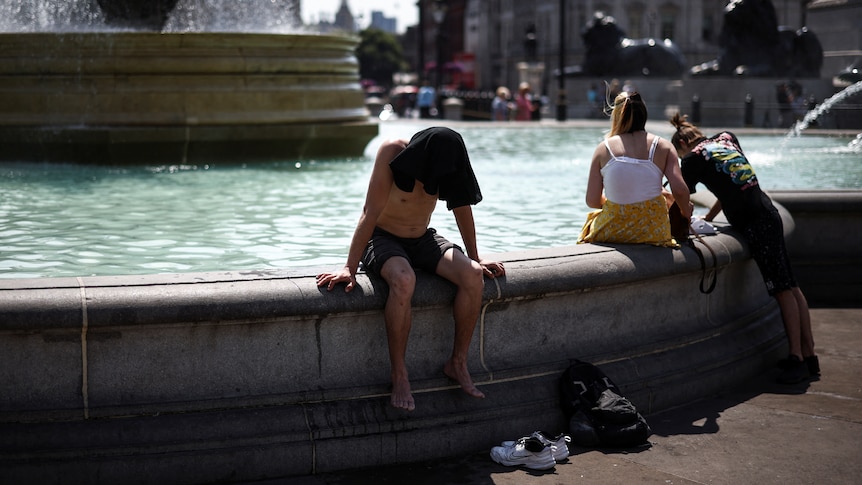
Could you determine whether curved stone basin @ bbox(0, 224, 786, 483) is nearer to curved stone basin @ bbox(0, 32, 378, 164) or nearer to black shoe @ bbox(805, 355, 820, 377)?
black shoe @ bbox(805, 355, 820, 377)

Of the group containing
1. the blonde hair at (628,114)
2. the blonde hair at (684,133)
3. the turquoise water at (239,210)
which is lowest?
the turquoise water at (239,210)

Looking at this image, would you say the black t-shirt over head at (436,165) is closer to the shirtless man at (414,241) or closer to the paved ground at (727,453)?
the shirtless man at (414,241)

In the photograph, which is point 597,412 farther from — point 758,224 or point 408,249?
point 758,224

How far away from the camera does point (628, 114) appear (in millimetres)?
6828

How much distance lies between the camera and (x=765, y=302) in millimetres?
7961

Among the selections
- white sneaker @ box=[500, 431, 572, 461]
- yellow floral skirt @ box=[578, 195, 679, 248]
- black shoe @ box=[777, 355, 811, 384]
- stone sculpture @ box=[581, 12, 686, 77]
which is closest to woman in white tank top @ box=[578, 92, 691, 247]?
yellow floral skirt @ box=[578, 195, 679, 248]

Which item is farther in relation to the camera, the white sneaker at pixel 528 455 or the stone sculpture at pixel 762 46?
the stone sculpture at pixel 762 46

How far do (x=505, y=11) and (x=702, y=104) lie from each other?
8603 centimetres

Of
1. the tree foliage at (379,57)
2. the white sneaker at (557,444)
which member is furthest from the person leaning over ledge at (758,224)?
the tree foliage at (379,57)

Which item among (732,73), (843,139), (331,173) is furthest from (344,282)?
(732,73)

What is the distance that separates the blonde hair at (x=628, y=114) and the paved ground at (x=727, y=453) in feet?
5.24

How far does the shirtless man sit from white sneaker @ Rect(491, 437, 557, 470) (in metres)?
0.30

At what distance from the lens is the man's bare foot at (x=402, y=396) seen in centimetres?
542

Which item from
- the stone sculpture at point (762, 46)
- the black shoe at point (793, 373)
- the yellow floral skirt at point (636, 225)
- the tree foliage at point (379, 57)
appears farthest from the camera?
the tree foliage at point (379, 57)
